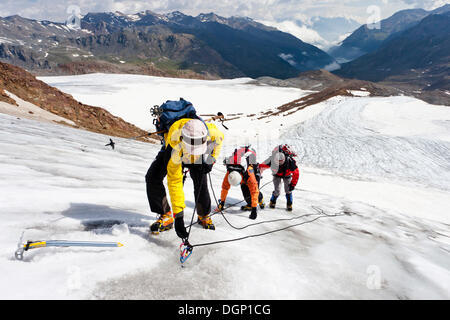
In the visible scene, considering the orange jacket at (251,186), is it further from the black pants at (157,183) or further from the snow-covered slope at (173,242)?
the black pants at (157,183)

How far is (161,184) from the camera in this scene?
450cm

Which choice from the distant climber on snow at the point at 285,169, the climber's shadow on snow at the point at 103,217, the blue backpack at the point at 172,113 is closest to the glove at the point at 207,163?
the blue backpack at the point at 172,113

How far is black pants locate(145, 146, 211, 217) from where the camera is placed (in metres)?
4.35

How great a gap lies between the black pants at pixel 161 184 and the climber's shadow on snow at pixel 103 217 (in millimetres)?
427

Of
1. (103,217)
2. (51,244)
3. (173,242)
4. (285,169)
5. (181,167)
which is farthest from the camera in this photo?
(285,169)

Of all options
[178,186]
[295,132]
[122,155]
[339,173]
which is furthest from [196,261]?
[295,132]

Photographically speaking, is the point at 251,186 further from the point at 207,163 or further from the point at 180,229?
the point at 180,229

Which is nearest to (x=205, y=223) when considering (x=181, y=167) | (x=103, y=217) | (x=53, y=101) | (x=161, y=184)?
(x=161, y=184)

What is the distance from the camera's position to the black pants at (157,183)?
4348 mm

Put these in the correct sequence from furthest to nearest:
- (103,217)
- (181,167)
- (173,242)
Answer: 1. (103,217)
2. (173,242)
3. (181,167)

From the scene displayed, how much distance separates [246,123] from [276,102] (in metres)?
34.5

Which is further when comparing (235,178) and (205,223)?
(235,178)

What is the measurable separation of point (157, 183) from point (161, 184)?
0.08 metres
